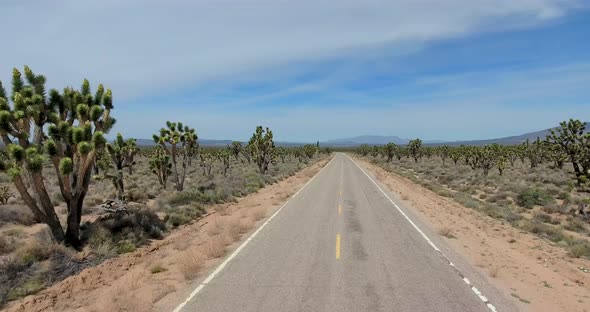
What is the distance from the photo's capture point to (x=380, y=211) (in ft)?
71.3

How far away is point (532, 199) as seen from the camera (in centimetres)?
2820

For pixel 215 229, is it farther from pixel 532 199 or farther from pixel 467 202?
pixel 532 199

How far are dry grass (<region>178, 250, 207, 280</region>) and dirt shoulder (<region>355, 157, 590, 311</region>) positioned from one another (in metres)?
7.71

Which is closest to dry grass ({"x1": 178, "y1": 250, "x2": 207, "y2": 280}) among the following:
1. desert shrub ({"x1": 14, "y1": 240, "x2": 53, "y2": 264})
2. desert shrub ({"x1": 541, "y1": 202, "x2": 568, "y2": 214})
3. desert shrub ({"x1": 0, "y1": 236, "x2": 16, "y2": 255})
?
desert shrub ({"x1": 14, "y1": 240, "x2": 53, "y2": 264})

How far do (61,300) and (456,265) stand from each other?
1051cm

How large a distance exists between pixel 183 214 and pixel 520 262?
569 inches

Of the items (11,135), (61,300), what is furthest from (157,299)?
(11,135)

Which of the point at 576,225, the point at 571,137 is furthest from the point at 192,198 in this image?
the point at 571,137

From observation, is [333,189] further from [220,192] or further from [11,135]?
[11,135]

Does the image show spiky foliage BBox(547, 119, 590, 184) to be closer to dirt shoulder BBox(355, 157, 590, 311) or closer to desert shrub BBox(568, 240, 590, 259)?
dirt shoulder BBox(355, 157, 590, 311)

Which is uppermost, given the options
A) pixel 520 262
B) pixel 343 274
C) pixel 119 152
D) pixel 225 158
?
pixel 119 152

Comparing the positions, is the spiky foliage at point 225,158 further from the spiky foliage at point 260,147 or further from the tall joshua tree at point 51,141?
the tall joshua tree at point 51,141

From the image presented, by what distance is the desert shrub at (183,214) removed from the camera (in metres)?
18.8

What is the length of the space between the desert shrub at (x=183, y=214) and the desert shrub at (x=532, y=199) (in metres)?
21.9
